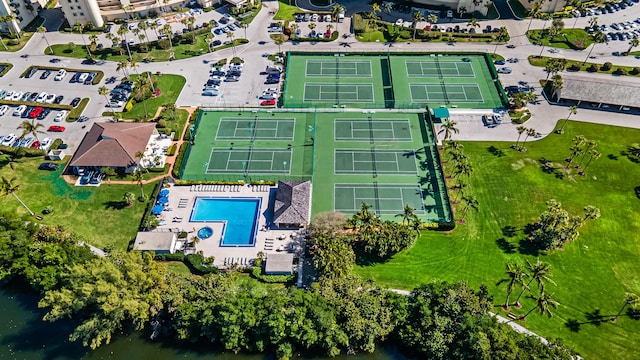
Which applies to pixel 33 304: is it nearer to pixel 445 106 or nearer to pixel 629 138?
pixel 445 106

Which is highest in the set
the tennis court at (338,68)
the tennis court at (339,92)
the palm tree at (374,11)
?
the palm tree at (374,11)

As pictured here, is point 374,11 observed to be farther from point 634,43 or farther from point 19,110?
point 19,110

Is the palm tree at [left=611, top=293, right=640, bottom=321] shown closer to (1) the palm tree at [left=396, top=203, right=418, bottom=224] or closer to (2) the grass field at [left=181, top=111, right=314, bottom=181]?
(1) the palm tree at [left=396, top=203, right=418, bottom=224]

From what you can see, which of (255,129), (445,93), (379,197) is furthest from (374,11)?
(379,197)

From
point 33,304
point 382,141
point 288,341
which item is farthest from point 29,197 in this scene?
point 382,141

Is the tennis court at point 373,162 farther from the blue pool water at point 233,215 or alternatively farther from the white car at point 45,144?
the white car at point 45,144

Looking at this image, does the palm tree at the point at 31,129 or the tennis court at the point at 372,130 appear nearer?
the palm tree at the point at 31,129

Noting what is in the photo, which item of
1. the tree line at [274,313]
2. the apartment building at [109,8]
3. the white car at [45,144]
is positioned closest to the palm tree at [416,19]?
the apartment building at [109,8]
